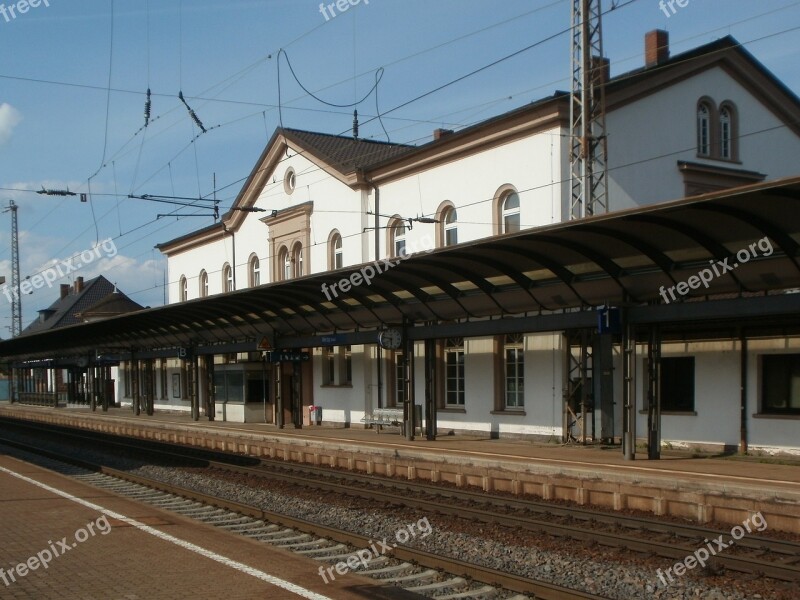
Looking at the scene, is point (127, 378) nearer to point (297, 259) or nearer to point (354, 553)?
point (297, 259)

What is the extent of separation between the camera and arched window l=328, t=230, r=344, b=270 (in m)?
30.9

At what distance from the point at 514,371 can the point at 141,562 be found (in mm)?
14774

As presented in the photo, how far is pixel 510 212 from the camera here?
2334 centimetres

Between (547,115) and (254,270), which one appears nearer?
(547,115)

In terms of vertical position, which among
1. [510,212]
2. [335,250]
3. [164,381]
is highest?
[510,212]

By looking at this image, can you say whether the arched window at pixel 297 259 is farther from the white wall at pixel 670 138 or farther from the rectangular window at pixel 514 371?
the white wall at pixel 670 138

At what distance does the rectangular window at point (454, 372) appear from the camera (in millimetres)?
24750

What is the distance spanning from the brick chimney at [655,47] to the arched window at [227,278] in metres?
21.1

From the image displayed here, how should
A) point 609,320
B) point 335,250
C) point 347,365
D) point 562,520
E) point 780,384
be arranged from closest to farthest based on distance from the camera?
point 562,520
point 609,320
point 780,384
point 347,365
point 335,250

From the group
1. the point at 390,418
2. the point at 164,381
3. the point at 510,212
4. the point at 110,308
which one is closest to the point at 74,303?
the point at 110,308

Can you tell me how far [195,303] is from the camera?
2620 centimetres

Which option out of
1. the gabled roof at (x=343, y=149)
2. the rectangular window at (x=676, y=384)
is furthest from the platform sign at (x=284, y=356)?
the rectangular window at (x=676, y=384)

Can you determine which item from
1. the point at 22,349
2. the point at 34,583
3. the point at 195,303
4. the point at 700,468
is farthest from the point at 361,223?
the point at 22,349

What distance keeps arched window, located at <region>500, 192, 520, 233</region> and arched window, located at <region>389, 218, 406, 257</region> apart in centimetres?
487
